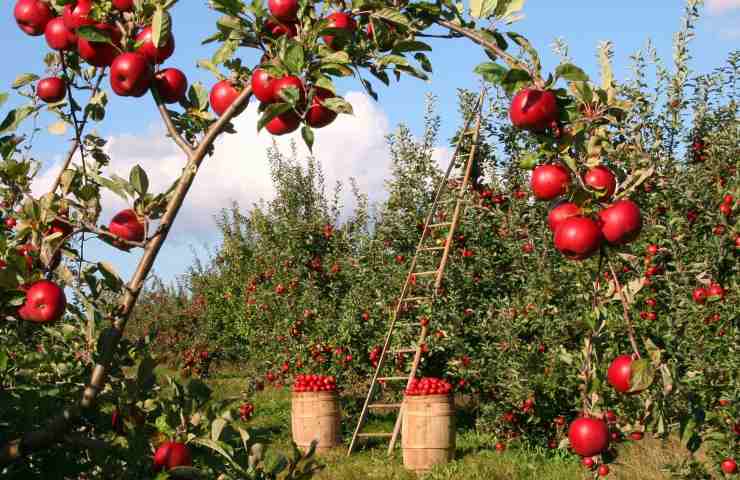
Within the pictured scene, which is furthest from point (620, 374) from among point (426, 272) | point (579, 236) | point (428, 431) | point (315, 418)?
point (315, 418)

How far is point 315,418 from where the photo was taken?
7.55 m

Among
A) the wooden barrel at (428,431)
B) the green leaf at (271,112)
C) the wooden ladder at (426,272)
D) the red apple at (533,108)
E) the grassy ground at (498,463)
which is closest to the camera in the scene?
the green leaf at (271,112)

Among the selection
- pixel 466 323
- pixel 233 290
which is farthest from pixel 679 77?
pixel 233 290

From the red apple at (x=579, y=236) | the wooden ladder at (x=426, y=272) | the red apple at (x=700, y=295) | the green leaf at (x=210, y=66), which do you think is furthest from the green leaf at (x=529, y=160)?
the wooden ladder at (x=426, y=272)

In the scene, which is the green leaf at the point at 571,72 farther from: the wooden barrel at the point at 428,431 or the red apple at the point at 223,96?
the wooden barrel at the point at 428,431

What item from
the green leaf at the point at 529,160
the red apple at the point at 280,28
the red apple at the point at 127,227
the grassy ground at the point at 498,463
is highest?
the red apple at the point at 280,28

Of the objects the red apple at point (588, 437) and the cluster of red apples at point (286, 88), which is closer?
the cluster of red apples at point (286, 88)

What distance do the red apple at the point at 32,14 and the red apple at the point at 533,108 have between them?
99cm

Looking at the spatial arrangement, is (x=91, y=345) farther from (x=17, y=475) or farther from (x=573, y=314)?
(x=573, y=314)

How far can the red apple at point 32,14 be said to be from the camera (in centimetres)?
157

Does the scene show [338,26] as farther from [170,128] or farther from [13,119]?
[13,119]

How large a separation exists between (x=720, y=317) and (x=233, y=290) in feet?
33.8

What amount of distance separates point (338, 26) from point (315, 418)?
21.5 feet

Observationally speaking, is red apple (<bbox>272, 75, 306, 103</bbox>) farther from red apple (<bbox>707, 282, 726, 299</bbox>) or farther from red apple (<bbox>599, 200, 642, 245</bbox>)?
red apple (<bbox>707, 282, 726, 299</bbox>)
